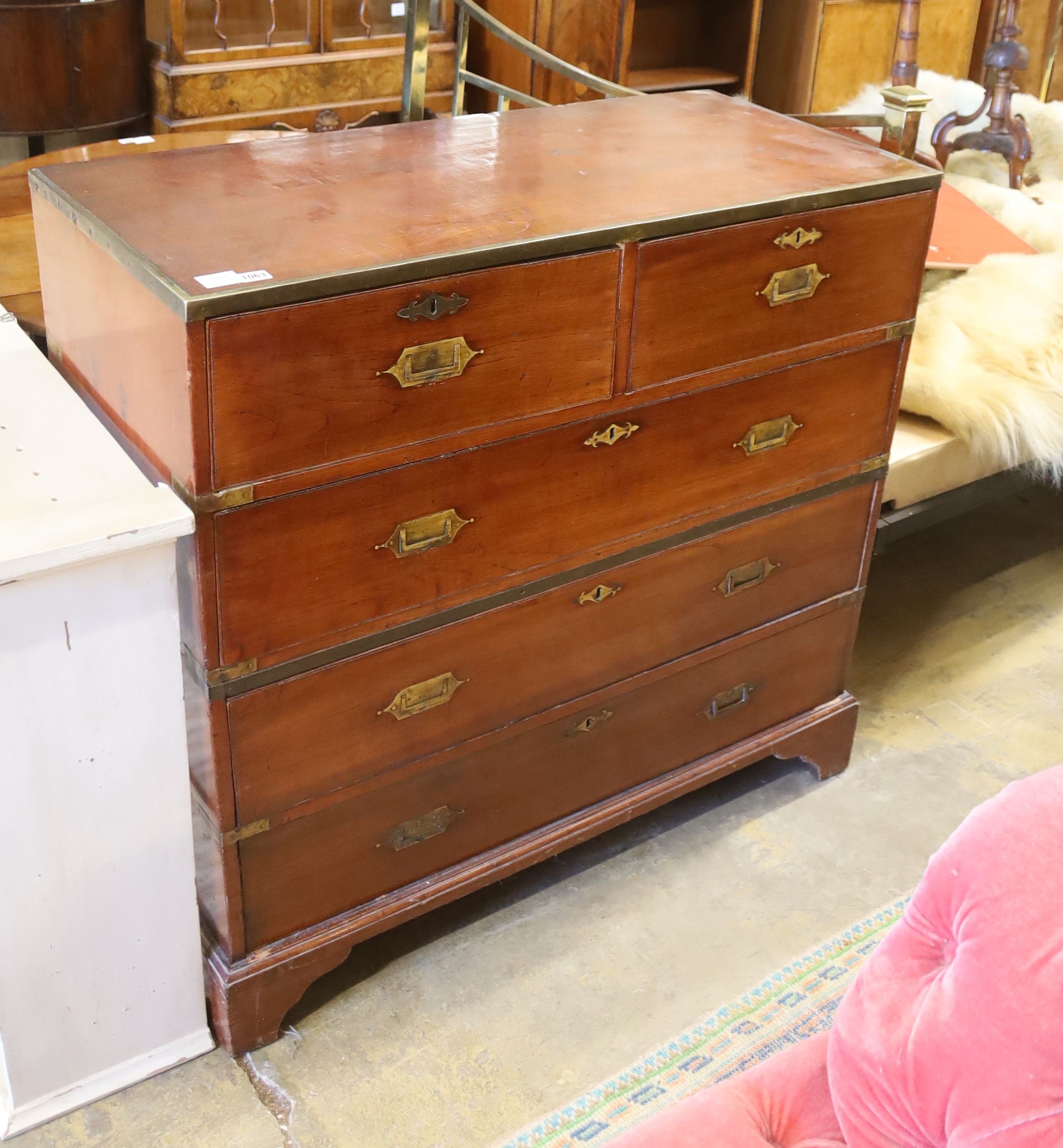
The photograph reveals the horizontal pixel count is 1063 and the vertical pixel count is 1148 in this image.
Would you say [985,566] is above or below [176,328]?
below

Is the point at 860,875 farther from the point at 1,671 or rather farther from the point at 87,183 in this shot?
the point at 87,183

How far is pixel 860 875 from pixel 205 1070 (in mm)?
1067

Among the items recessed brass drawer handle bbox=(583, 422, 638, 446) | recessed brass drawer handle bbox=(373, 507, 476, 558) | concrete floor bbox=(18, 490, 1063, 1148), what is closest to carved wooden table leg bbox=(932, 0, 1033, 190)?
concrete floor bbox=(18, 490, 1063, 1148)

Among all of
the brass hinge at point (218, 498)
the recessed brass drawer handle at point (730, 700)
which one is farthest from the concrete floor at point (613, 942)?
the brass hinge at point (218, 498)

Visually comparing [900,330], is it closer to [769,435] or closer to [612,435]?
[769,435]

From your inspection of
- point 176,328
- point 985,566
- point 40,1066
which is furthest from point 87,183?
point 985,566

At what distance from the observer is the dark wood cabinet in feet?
11.5

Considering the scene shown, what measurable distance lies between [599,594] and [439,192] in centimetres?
58

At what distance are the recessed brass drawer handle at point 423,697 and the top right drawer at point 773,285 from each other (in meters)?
0.45

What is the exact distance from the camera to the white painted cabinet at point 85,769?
4.50 feet

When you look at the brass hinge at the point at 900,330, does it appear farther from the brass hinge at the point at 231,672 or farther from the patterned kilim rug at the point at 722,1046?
the brass hinge at the point at 231,672

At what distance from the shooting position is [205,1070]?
68.9 inches

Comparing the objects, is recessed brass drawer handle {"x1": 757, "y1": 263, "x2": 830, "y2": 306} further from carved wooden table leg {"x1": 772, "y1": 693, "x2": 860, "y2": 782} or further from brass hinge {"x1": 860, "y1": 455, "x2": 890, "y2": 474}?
carved wooden table leg {"x1": 772, "y1": 693, "x2": 860, "y2": 782}

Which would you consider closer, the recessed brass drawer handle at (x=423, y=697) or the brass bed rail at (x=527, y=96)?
the recessed brass drawer handle at (x=423, y=697)
